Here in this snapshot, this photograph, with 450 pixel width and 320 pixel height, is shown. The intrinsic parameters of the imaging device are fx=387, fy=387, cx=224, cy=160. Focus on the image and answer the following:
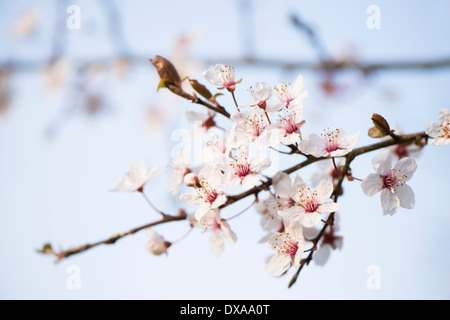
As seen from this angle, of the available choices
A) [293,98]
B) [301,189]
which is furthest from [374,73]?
[301,189]

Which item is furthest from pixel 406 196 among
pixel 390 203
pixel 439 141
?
pixel 439 141

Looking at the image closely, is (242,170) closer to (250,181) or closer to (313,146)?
(250,181)

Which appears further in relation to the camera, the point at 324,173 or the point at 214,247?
the point at 324,173

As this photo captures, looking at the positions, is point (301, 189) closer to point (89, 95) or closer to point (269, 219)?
point (269, 219)

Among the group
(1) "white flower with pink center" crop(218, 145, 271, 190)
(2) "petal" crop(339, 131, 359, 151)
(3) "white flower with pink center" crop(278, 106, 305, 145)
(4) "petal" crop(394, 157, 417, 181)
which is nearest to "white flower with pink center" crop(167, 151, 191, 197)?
(1) "white flower with pink center" crop(218, 145, 271, 190)

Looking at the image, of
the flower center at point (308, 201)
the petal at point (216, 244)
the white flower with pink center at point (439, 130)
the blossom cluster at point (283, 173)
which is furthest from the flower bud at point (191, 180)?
the white flower with pink center at point (439, 130)

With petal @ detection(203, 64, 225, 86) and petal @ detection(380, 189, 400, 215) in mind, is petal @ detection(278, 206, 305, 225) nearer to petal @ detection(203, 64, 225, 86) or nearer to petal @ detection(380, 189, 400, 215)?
petal @ detection(380, 189, 400, 215)

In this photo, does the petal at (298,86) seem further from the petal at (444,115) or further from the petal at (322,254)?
the petal at (322,254)
